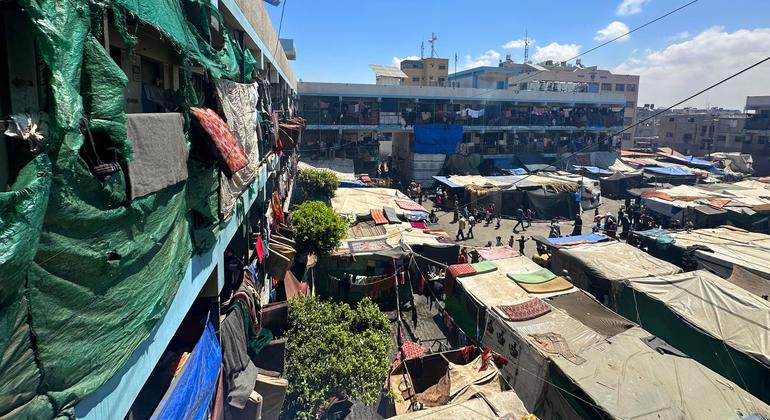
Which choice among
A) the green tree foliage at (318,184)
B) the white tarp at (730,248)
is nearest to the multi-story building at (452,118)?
the green tree foliage at (318,184)

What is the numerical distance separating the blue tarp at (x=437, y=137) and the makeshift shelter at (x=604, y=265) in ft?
72.6

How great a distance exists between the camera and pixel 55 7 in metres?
2.09

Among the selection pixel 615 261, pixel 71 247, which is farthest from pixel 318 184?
pixel 71 247

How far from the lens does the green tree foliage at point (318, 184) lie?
21.1 meters

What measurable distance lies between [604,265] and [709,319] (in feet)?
10.3

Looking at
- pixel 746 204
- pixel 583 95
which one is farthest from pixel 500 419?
pixel 583 95

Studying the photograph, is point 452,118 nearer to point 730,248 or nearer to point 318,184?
point 318,184

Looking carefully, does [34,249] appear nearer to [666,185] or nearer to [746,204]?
[746,204]

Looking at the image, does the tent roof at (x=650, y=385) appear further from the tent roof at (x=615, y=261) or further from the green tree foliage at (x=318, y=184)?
the green tree foliage at (x=318, y=184)

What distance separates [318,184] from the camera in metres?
21.1

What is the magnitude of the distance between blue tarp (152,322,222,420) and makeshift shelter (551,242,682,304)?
10.4m

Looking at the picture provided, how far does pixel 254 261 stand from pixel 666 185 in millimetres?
36582

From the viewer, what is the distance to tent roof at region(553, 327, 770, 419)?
6.51 meters

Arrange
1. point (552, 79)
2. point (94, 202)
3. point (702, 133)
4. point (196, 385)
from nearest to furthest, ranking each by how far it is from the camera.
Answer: point (94, 202), point (196, 385), point (702, 133), point (552, 79)
